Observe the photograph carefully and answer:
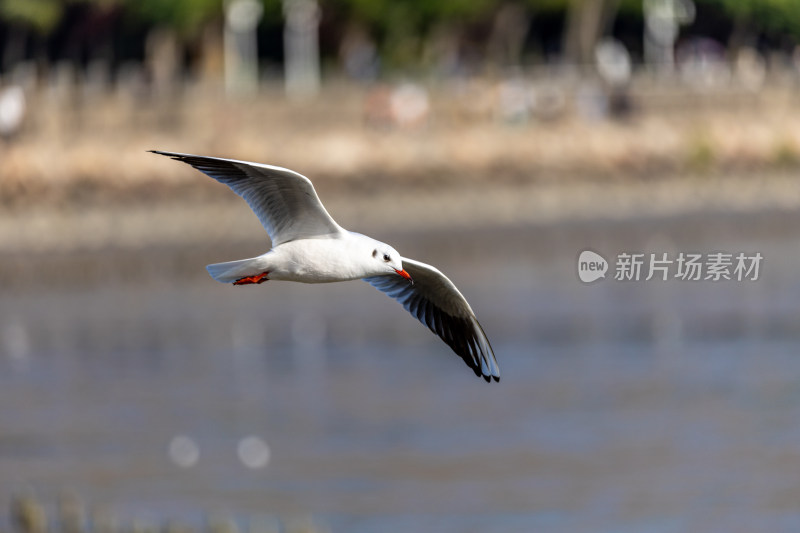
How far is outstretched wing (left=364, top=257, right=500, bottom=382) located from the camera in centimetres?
951

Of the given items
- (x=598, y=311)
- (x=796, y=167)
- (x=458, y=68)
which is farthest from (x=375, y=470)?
(x=458, y=68)

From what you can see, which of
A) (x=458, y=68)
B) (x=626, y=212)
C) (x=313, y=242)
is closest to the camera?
(x=313, y=242)

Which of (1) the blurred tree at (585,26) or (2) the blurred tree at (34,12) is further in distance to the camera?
(1) the blurred tree at (585,26)

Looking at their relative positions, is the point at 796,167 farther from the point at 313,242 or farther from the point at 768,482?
the point at 313,242

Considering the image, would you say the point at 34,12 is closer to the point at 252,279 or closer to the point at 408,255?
the point at 408,255

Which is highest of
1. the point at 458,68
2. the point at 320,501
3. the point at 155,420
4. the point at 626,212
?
the point at 458,68

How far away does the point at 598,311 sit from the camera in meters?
37.4

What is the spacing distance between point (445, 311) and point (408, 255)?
29.0 meters

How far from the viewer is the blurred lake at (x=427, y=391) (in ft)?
72.3

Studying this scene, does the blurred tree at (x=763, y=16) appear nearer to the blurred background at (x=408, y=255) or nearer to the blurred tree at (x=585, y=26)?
the blurred background at (x=408, y=255)

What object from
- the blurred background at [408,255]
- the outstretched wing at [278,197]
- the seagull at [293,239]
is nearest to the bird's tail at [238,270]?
the seagull at [293,239]

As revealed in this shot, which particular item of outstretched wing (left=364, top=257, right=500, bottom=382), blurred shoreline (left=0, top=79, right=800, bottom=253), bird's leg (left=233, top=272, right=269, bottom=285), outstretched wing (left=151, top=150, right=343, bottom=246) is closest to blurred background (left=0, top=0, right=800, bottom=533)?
blurred shoreline (left=0, top=79, right=800, bottom=253)

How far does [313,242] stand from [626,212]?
123ft

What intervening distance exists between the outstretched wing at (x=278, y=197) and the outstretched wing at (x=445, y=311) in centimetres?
87
